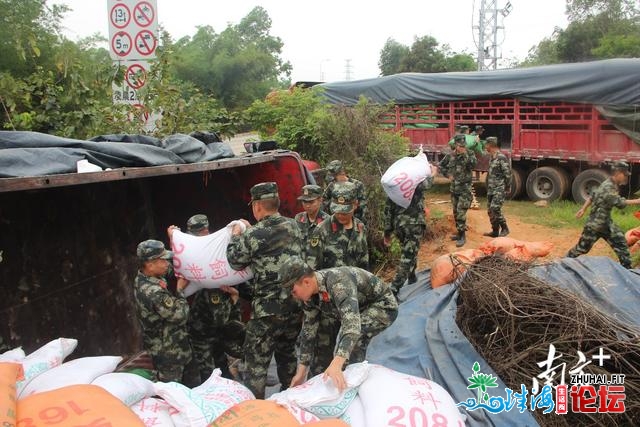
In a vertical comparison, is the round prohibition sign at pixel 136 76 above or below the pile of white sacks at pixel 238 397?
above

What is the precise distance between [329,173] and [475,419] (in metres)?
3.24

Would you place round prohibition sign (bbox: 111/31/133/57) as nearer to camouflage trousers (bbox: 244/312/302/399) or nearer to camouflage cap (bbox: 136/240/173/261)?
camouflage cap (bbox: 136/240/173/261)

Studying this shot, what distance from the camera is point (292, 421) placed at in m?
2.28

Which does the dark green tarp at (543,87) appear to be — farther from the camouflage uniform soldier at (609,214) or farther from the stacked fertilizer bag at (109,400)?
the stacked fertilizer bag at (109,400)

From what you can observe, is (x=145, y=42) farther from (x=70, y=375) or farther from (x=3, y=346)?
(x=70, y=375)

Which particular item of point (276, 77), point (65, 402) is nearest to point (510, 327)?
point (65, 402)

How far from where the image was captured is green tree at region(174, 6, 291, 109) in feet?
95.8

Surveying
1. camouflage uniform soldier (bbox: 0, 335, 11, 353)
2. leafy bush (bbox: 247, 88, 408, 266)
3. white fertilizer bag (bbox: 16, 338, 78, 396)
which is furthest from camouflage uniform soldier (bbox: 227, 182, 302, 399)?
leafy bush (bbox: 247, 88, 408, 266)

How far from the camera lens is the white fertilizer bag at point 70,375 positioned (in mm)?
2359

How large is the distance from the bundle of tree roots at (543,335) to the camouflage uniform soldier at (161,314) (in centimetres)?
192

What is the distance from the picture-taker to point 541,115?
9.61 m

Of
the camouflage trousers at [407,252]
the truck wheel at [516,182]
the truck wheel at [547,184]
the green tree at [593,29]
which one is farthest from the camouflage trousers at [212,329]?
the green tree at [593,29]

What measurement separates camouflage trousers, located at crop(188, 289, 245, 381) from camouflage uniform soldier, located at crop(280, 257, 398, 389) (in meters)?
0.76

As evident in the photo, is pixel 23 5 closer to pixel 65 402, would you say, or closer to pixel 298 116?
pixel 298 116
